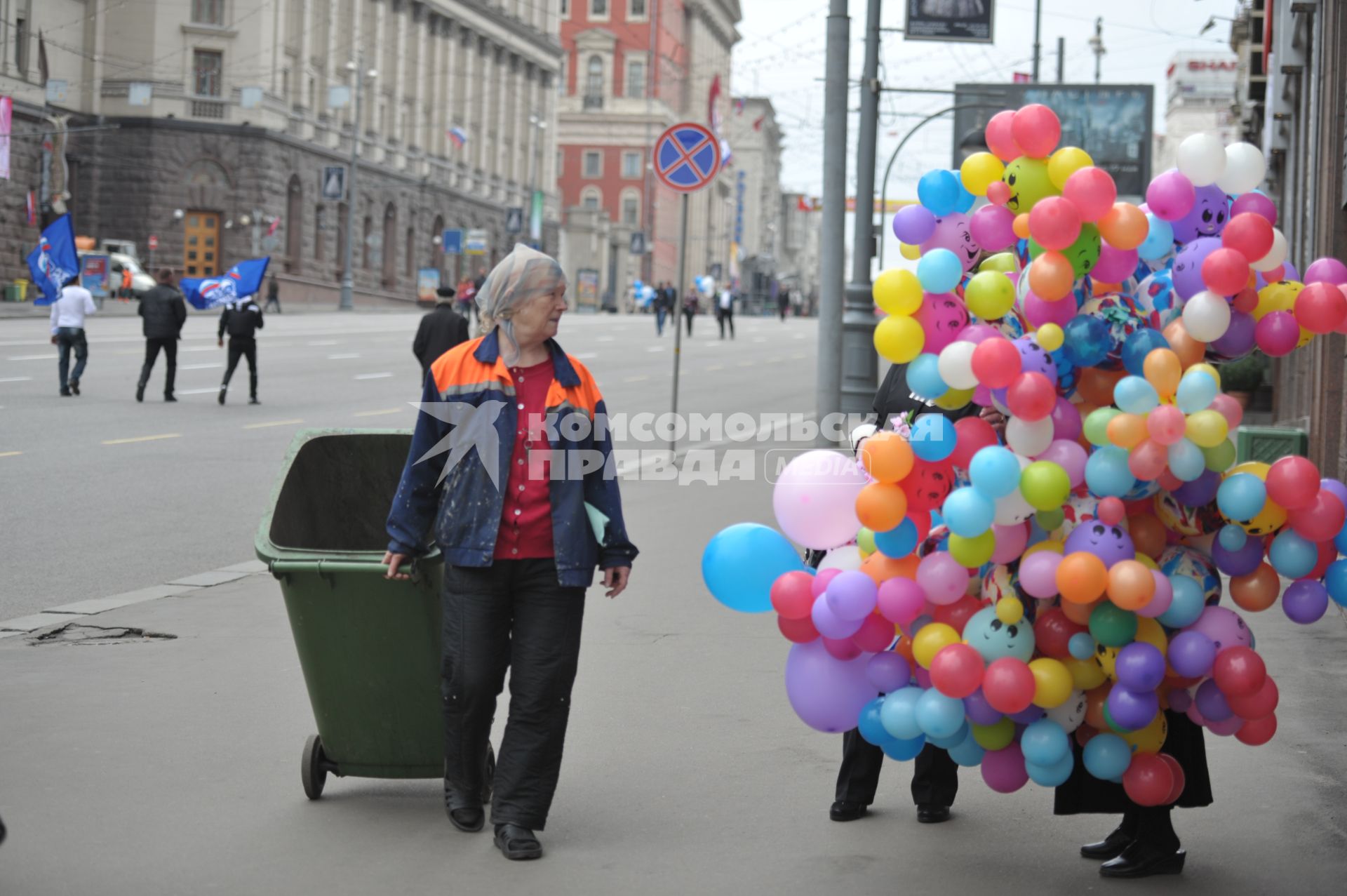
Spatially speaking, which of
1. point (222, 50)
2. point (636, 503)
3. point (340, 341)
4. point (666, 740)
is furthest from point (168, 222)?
point (666, 740)

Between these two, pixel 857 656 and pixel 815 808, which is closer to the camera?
pixel 857 656

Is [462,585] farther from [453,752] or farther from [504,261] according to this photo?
[504,261]

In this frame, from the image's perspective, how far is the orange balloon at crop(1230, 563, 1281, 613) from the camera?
15.1ft

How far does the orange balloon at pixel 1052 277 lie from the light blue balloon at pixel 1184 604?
0.80 metres

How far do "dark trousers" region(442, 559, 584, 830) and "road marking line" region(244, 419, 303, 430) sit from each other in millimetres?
14238

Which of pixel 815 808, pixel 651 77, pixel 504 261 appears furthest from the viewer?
pixel 651 77

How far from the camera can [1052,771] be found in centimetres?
454

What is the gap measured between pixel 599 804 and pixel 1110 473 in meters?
2.01

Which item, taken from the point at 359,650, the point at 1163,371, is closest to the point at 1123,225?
the point at 1163,371

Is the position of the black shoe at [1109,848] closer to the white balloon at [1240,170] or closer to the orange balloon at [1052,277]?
the orange balloon at [1052,277]

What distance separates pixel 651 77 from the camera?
385 ft

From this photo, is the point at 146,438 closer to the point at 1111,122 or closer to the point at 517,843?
the point at 517,843

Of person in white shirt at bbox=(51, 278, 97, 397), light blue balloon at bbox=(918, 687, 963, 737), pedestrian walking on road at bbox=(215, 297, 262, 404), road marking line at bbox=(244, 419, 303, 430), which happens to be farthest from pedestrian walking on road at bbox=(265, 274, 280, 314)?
light blue balloon at bbox=(918, 687, 963, 737)

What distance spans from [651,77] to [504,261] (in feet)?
378
